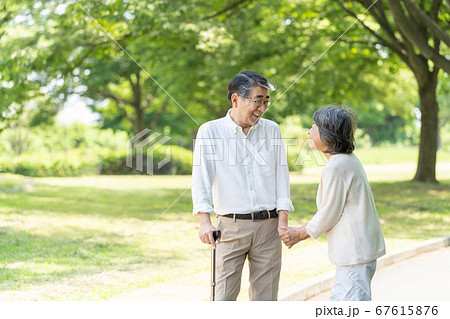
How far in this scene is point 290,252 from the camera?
26.0ft

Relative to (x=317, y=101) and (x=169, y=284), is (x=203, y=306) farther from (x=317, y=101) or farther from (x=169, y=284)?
(x=317, y=101)

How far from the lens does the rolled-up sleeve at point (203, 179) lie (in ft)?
11.1

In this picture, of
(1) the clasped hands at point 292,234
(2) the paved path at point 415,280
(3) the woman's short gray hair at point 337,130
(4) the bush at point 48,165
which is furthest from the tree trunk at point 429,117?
(4) the bush at point 48,165

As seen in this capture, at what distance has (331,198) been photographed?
Answer: 292 cm

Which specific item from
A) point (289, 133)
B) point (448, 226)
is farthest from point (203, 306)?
point (289, 133)

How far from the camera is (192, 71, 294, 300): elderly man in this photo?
134 inches

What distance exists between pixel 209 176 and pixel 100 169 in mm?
27372

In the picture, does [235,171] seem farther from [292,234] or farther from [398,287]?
[398,287]

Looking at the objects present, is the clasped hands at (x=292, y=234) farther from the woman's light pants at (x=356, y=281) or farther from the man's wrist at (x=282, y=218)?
the woman's light pants at (x=356, y=281)

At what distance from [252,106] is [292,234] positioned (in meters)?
0.82

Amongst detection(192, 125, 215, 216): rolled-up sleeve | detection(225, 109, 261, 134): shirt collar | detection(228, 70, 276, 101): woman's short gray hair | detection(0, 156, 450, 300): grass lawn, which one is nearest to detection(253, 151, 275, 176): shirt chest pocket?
detection(225, 109, 261, 134): shirt collar

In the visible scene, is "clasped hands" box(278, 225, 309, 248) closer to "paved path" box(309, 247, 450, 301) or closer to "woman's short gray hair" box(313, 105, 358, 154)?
"woman's short gray hair" box(313, 105, 358, 154)

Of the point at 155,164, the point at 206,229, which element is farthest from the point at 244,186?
the point at 155,164

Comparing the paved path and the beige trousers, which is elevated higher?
the beige trousers
